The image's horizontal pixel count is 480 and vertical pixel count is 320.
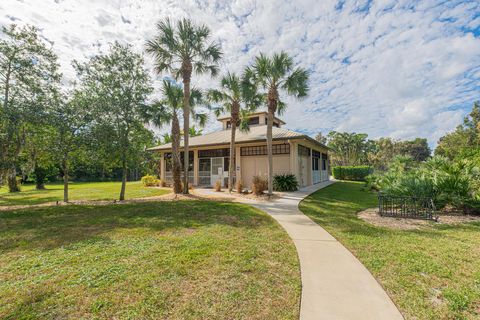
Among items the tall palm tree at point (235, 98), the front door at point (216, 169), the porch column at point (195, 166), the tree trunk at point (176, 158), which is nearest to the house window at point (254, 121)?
the front door at point (216, 169)

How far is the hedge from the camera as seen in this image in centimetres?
2963

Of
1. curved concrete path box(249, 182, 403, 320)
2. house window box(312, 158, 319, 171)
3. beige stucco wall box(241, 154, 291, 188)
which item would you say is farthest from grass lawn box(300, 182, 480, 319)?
house window box(312, 158, 319, 171)

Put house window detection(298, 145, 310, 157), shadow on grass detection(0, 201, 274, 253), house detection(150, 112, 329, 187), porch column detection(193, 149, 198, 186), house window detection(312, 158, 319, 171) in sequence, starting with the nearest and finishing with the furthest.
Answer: shadow on grass detection(0, 201, 274, 253), house detection(150, 112, 329, 187), house window detection(298, 145, 310, 157), porch column detection(193, 149, 198, 186), house window detection(312, 158, 319, 171)

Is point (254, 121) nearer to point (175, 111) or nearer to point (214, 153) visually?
point (214, 153)

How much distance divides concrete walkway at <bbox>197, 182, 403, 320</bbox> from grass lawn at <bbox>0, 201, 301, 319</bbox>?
0.22 meters

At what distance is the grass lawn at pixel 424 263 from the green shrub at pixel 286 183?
8286mm

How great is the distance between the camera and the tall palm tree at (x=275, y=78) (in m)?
12.0

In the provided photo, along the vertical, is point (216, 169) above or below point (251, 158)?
below

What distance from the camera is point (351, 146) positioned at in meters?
43.4

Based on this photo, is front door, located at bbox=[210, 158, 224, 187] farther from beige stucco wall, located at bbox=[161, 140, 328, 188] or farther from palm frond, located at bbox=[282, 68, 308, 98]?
palm frond, located at bbox=[282, 68, 308, 98]

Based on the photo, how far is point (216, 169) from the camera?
62.3 feet

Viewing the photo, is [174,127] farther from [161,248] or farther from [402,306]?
[402,306]

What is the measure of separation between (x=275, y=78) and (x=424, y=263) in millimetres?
10900

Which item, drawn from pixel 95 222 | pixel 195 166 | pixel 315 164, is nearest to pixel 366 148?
pixel 315 164
